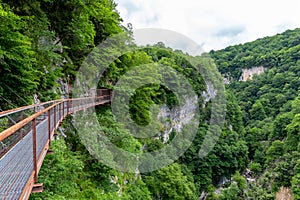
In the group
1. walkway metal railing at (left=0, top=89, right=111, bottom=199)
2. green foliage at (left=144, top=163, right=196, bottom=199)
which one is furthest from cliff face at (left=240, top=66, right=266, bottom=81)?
walkway metal railing at (left=0, top=89, right=111, bottom=199)

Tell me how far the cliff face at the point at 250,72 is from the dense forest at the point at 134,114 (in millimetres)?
3743

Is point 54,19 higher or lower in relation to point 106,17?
lower

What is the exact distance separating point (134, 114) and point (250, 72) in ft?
226

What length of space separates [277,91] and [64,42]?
58920mm

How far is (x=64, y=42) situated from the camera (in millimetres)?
11734

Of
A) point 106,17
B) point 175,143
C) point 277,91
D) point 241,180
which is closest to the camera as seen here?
point 106,17

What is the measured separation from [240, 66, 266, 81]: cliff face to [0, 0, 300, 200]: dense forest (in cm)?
374

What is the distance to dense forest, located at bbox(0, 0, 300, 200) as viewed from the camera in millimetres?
6289

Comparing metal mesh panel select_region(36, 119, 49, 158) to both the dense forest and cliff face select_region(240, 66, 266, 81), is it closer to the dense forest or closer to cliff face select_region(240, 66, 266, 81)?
the dense forest

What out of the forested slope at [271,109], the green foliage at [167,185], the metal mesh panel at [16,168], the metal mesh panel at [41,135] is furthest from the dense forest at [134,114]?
the metal mesh panel at [16,168]

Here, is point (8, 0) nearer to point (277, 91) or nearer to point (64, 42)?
point (64, 42)

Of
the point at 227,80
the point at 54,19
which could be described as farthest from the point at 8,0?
the point at 227,80

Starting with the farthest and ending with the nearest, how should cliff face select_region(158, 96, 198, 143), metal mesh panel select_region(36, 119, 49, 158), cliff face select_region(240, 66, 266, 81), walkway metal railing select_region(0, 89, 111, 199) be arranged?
cliff face select_region(240, 66, 266, 81)
cliff face select_region(158, 96, 198, 143)
metal mesh panel select_region(36, 119, 49, 158)
walkway metal railing select_region(0, 89, 111, 199)

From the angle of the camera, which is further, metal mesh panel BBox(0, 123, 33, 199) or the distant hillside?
the distant hillside
